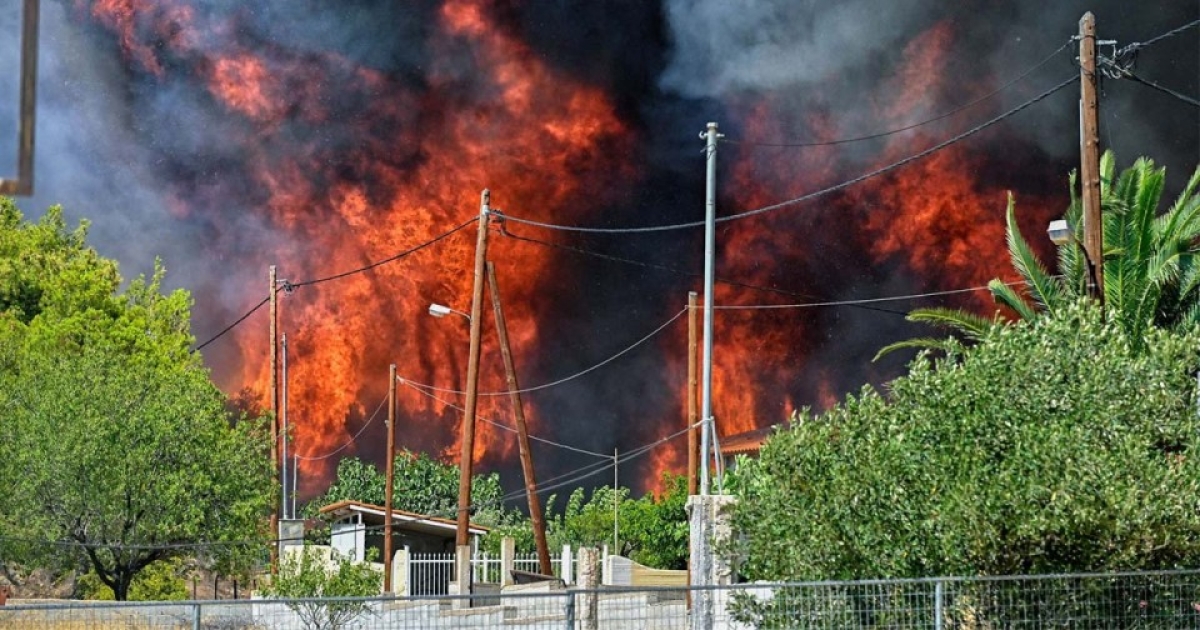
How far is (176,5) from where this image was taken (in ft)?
326

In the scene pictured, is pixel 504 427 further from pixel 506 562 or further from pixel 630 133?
pixel 506 562

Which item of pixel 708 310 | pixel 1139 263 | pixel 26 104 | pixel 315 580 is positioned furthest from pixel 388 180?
pixel 26 104

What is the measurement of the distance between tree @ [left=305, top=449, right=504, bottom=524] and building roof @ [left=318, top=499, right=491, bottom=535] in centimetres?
4177

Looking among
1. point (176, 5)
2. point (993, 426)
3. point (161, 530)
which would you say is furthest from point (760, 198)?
point (993, 426)

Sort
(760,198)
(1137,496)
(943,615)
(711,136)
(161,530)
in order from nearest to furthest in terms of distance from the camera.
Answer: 1. (943,615)
2. (1137,496)
3. (711,136)
4. (161,530)
5. (760,198)

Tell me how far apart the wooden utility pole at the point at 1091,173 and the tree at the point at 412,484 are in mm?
81959

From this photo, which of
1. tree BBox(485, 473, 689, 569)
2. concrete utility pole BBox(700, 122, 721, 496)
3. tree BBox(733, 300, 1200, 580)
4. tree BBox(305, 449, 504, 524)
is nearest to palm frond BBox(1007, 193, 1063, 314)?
concrete utility pole BBox(700, 122, 721, 496)

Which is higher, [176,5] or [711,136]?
[176,5]

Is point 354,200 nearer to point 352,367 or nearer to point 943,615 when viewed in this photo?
point 352,367

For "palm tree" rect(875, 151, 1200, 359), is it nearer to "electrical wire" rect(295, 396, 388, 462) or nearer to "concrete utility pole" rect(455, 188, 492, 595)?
"concrete utility pole" rect(455, 188, 492, 595)

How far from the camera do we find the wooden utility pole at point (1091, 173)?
2323 cm

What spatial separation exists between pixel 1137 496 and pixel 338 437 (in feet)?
288

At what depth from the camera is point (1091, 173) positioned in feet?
77.1

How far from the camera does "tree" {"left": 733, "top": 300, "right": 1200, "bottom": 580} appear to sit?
1766 cm
